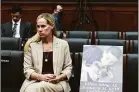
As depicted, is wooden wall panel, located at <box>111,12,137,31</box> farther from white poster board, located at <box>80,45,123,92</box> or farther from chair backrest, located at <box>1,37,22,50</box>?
white poster board, located at <box>80,45,123,92</box>

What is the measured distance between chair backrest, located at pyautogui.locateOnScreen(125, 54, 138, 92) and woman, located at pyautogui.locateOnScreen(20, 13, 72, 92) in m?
0.34

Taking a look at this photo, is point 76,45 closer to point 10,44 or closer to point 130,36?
point 10,44

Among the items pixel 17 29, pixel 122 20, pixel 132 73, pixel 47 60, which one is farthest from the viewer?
pixel 122 20

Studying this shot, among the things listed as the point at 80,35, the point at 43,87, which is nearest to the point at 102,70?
the point at 43,87

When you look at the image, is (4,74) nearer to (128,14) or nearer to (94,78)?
(94,78)

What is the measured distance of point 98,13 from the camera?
12.2 ft

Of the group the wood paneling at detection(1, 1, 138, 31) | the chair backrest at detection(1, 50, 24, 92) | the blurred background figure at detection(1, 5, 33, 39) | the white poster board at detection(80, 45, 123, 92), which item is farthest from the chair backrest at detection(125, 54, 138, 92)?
the wood paneling at detection(1, 1, 138, 31)

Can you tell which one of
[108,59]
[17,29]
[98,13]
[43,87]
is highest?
[98,13]

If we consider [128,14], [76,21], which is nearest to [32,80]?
→ [76,21]

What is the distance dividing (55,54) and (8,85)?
0.40m

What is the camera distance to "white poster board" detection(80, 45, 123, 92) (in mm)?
1702

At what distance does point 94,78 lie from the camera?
5.65 ft

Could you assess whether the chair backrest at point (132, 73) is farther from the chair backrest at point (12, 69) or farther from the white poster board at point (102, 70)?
the chair backrest at point (12, 69)

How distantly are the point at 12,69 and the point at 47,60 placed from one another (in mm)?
312
